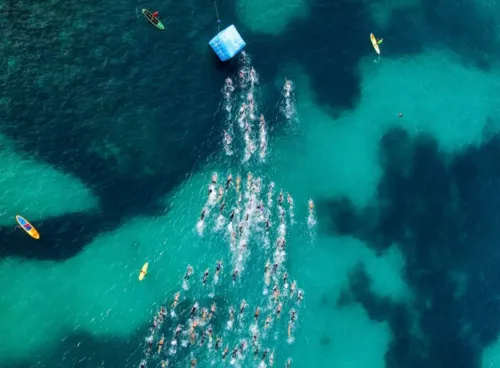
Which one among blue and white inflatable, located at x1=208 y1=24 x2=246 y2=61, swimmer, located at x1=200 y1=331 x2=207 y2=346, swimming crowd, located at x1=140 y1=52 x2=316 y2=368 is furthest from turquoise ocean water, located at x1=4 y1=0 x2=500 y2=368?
blue and white inflatable, located at x1=208 y1=24 x2=246 y2=61

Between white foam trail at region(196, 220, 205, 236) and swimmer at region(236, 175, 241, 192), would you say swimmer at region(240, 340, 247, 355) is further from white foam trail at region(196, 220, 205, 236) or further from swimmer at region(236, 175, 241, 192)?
swimmer at region(236, 175, 241, 192)

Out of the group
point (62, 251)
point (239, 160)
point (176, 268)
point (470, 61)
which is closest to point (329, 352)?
point (176, 268)

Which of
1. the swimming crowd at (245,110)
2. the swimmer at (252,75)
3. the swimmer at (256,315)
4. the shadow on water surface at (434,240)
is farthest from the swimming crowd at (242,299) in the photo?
the swimmer at (252,75)

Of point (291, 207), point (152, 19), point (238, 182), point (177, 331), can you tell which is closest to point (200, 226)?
point (238, 182)

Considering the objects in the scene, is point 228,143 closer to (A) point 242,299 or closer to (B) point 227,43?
(B) point 227,43

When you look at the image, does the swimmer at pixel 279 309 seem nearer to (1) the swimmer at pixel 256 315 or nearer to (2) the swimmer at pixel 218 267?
(1) the swimmer at pixel 256 315

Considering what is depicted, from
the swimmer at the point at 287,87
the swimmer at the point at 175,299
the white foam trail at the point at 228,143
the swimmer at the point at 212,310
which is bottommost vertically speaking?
the swimmer at the point at 212,310

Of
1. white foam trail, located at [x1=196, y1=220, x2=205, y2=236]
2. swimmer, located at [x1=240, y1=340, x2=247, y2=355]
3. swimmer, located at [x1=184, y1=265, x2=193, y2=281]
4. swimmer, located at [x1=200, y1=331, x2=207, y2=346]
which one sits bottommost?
swimmer, located at [x1=240, y1=340, x2=247, y2=355]
